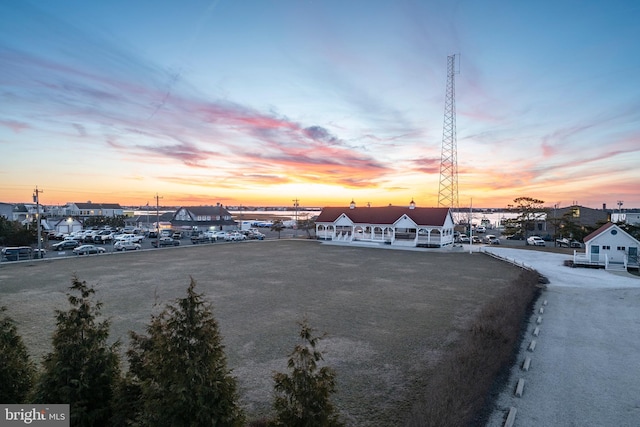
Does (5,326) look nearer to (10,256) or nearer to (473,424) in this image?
(473,424)

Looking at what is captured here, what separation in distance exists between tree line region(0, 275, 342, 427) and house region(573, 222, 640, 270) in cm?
3721

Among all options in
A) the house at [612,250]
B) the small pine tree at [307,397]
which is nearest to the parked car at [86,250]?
the small pine tree at [307,397]

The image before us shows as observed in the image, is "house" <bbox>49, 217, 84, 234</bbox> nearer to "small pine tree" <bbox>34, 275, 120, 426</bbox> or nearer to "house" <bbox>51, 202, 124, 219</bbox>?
"house" <bbox>51, 202, 124, 219</bbox>

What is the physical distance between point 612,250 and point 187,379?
40.5 m

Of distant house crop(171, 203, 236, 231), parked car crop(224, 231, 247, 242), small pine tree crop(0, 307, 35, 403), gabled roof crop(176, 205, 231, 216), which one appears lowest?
parked car crop(224, 231, 247, 242)

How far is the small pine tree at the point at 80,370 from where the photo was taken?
558cm

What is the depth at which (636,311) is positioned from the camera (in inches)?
714

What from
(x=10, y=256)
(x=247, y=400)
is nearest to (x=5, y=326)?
(x=247, y=400)

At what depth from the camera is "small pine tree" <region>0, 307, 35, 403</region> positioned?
592cm

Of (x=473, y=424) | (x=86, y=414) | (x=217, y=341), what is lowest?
(x=473, y=424)

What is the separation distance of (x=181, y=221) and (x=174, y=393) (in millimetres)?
82632

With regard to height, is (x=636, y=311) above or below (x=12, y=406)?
below

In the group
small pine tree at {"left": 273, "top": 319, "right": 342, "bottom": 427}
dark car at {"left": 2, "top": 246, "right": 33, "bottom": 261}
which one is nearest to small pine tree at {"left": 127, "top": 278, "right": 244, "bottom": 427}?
small pine tree at {"left": 273, "top": 319, "right": 342, "bottom": 427}

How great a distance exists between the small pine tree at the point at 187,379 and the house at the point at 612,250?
38.3 m
